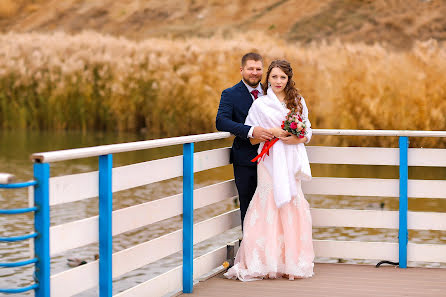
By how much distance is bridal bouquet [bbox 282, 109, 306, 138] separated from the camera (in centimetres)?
521

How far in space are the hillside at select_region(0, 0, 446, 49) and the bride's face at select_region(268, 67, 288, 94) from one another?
1818 centimetres

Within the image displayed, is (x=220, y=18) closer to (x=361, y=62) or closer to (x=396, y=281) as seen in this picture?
(x=361, y=62)

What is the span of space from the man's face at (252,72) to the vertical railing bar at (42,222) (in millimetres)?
2228

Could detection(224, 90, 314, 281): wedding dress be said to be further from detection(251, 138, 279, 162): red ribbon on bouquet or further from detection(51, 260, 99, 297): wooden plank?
detection(51, 260, 99, 297): wooden plank

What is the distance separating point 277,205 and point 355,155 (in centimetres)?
83

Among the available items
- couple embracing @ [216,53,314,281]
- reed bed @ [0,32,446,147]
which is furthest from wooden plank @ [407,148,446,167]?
reed bed @ [0,32,446,147]

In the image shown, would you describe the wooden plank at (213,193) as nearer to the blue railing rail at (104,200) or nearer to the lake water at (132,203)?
the blue railing rail at (104,200)

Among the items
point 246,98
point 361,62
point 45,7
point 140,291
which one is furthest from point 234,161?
point 45,7

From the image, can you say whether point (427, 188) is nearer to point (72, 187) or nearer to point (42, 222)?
point (72, 187)

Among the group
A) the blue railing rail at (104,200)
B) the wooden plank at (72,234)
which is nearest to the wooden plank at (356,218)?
the blue railing rail at (104,200)

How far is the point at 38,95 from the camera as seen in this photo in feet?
56.4

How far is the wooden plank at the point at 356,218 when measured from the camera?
5790mm

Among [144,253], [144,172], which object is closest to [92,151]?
[144,172]

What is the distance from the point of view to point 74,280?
3789 mm
